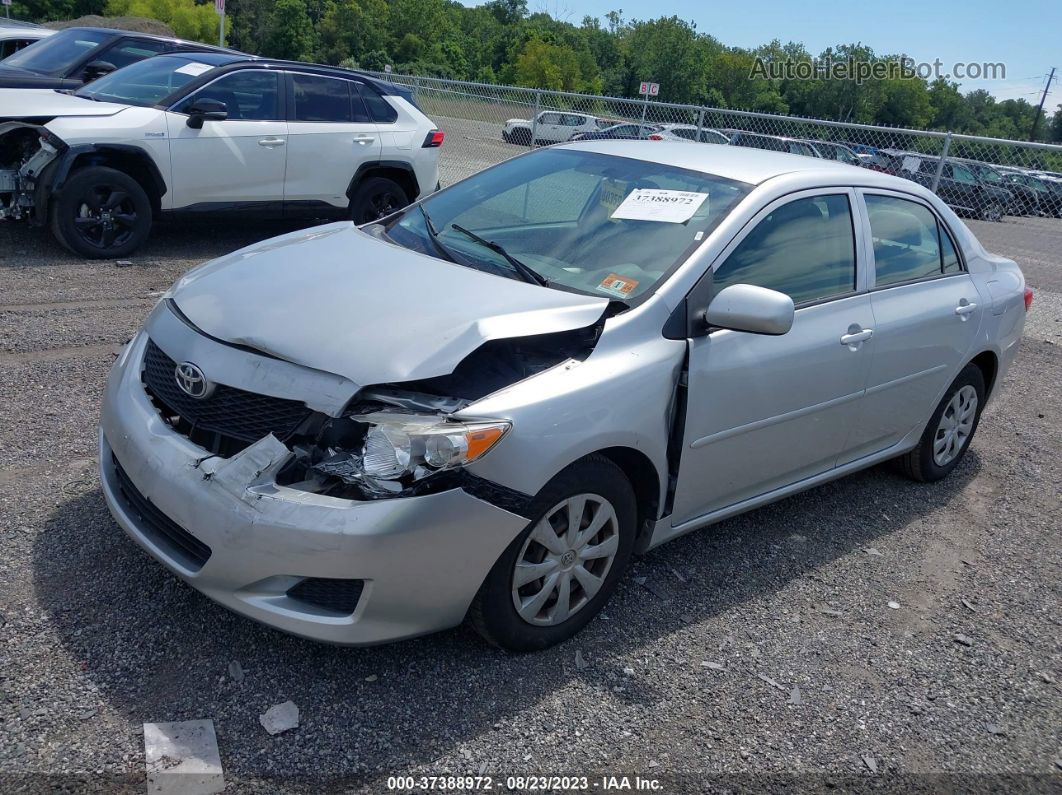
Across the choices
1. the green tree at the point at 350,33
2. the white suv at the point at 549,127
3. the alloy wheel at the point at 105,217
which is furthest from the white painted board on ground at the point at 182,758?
the green tree at the point at 350,33

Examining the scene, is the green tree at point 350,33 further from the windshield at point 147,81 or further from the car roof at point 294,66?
the windshield at point 147,81

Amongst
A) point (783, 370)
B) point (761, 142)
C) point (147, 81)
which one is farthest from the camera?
point (761, 142)

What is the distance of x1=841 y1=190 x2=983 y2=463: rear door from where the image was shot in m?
4.54

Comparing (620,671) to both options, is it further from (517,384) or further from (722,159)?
(722,159)

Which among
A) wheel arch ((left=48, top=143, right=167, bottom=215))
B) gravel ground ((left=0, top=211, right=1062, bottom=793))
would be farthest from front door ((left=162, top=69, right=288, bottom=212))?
gravel ground ((left=0, top=211, right=1062, bottom=793))

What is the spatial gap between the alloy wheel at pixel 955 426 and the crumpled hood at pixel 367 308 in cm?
279

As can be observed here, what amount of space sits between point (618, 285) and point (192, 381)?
162 cm

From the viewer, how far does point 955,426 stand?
544 cm

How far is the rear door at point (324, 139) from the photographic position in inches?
352

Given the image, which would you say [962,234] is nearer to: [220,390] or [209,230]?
[220,390]

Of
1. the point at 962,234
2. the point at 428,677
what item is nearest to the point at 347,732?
the point at 428,677

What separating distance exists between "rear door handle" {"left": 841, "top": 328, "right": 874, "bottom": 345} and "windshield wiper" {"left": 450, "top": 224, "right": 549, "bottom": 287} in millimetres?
1463

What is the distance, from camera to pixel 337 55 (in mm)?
76938

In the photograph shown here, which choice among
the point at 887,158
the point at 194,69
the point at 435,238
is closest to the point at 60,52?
the point at 194,69
